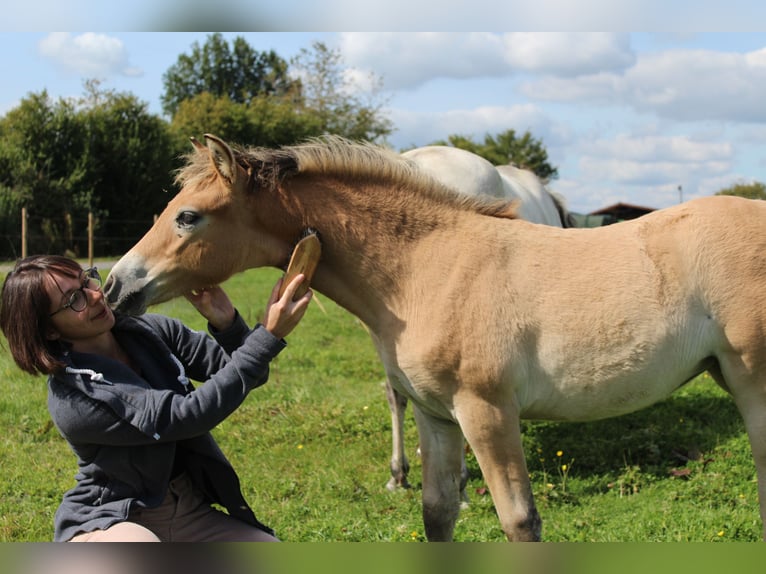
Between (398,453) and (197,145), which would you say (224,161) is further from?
(398,453)

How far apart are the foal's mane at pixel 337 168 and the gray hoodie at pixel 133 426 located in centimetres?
88

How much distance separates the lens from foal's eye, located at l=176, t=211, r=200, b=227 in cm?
310

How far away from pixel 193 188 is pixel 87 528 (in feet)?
4.69

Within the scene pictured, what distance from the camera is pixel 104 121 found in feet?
89.9

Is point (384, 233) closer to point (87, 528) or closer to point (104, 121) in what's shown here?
point (87, 528)

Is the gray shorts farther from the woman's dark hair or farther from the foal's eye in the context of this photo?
the foal's eye

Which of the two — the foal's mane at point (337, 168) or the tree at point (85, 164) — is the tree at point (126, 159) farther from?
the foal's mane at point (337, 168)

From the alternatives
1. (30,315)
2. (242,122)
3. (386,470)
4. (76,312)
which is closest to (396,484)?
(386,470)

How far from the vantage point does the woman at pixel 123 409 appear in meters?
2.52

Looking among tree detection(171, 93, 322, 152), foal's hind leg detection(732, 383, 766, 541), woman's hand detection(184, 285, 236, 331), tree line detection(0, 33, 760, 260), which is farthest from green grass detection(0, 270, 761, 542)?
tree detection(171, 93, 322, 152)

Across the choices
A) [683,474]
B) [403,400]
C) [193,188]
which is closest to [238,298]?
[403,400]

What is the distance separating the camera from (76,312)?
8.65 ft

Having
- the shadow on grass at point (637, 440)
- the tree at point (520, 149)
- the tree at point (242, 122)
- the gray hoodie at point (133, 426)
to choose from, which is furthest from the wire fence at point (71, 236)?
the tree at point (520, 149)

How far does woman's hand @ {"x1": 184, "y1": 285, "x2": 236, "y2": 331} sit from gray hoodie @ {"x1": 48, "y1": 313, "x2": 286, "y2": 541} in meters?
0.37
